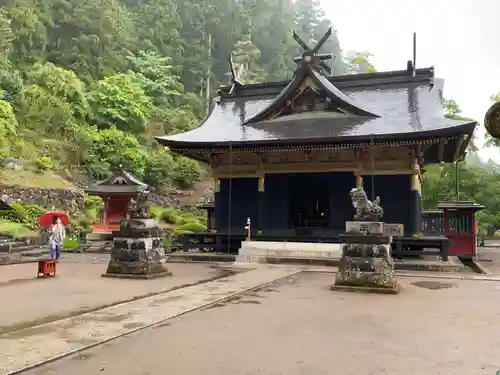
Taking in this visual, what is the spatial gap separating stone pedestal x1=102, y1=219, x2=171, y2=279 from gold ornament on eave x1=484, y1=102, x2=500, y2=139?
1068cm

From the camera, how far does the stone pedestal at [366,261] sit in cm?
1040

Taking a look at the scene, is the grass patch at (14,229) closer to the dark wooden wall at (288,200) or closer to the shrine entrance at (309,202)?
the dark wooden wall at (288,200)

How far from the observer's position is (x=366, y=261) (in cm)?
1048

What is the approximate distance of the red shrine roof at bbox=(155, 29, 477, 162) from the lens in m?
16.6

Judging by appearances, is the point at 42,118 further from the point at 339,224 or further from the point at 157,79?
the point at 339,224

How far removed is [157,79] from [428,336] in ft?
157

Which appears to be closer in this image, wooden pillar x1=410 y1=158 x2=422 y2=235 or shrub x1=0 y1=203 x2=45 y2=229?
wooden pillar x1=410 y1=158 x2=422 y2=235

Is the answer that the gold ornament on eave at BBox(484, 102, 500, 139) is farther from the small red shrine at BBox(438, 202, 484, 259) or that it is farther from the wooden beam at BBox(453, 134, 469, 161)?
the small red shrine at BBox(438, 202, 484, 259)

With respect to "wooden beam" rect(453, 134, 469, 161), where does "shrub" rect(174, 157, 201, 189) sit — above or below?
above

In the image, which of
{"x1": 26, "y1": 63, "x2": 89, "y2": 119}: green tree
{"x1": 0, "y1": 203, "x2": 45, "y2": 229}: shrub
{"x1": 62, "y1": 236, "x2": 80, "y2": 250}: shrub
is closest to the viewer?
{"x1": 62, "y1": 236, "x2": 80, "y2": 250}: shrub

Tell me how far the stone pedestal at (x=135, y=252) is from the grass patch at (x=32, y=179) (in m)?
20.9

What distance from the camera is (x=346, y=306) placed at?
342 inches

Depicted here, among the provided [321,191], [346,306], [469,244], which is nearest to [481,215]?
[469,244]

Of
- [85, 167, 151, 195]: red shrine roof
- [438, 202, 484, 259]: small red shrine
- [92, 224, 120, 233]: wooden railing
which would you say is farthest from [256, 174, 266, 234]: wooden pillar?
[92, 224, 120, 233]: wooden railing
